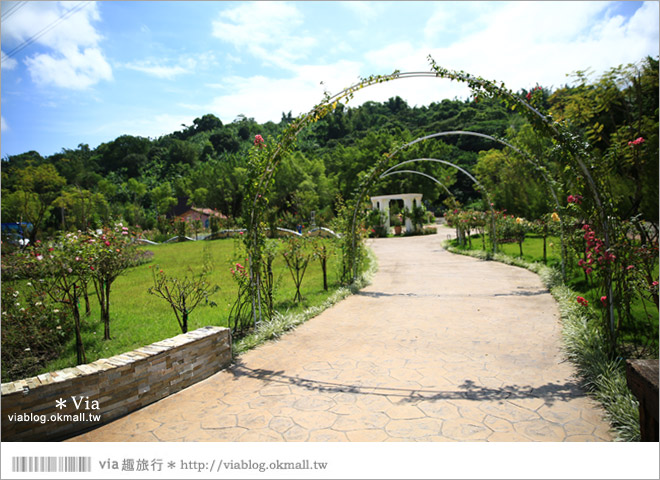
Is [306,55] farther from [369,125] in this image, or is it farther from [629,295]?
[369,125]

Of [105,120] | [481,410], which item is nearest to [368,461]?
[481,410]

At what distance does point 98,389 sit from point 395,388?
7.68 ft

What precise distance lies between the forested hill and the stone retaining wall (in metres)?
2.94

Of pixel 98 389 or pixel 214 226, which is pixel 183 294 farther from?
pixel 214 226

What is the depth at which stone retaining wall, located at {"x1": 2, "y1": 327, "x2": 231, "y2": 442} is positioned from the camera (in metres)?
2.63

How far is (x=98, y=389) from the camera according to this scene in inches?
116

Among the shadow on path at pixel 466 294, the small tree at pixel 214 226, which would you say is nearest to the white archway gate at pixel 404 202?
the small tree at pixel 214 226

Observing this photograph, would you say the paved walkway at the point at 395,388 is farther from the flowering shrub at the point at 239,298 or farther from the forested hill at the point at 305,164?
the forested hill at the point at 305,164

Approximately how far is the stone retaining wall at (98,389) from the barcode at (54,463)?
1.04 feet

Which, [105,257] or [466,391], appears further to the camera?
[105,257]

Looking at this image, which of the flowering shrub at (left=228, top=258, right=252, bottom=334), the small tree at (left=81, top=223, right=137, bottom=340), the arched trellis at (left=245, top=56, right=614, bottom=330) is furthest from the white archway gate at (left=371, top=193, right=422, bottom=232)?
the small tree at (left=81, top=223, right=137, bottom=340)

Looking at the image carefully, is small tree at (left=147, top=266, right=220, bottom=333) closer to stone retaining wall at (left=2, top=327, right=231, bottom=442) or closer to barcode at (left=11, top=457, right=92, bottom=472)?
stone retaining wall at (left=2, top=327, right=231, bottom=442)

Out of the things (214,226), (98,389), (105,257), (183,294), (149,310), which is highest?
(214,226)

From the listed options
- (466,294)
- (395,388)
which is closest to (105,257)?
(395,388)
